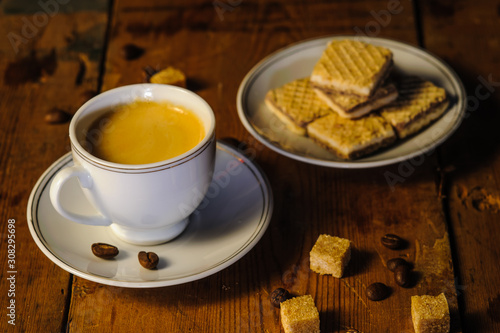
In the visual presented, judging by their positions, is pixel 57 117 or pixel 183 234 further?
pixel 57 117

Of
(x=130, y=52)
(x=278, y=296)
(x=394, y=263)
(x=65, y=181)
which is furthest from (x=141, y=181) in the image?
(x=130, y=52)

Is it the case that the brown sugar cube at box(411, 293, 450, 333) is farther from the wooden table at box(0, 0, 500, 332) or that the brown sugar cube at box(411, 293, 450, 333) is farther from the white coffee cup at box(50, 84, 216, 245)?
the white coffee cup at box(50, 84, 216, 245)

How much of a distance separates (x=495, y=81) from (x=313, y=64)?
727 millimetres

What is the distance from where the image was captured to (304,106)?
2176 millimetres

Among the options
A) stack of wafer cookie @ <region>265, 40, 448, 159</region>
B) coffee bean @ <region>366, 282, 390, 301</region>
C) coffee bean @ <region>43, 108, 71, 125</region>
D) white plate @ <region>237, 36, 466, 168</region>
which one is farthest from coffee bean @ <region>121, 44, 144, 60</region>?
coffee bean @ <region>366, 282, 390, 301</region>

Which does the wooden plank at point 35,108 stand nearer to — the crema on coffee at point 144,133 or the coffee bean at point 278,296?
the crema on coffee at point 144,133

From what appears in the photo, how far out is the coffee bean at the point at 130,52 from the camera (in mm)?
2500

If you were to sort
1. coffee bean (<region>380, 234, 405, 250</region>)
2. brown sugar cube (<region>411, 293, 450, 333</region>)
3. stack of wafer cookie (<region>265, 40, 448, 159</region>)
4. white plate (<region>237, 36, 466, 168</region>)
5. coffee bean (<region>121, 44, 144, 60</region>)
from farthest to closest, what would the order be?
coffee bean (<region>121, 44, 144, 60</region>) < stack of wafer cookie (<region>265, 40, 448, 159</region>) < white plate (<region>237, 36, 466, 168</region>) < coffee bean (<region>380, 234, 405, 250</region>) < brown sugar cube (<region>411, 293, 450, 333</region>)

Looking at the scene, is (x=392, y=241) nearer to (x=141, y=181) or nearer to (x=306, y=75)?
(x=141, y=181)

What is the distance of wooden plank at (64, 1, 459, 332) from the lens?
5.12ft

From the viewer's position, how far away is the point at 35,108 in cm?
228

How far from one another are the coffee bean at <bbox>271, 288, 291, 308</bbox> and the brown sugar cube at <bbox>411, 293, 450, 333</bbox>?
33 centimetres

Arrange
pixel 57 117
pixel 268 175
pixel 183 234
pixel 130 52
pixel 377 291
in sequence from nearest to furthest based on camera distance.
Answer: pixel 377 291 → pixel 183 234 → pixel 268 175 → pixel 57 117 → pixel 130 52

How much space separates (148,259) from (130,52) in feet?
3.98
